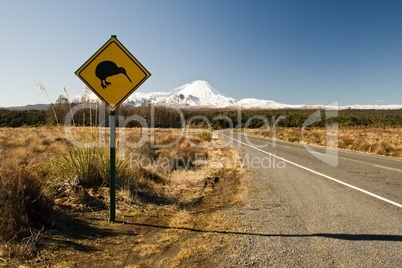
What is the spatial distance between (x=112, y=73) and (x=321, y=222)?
4440mm

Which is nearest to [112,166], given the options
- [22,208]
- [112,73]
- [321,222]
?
[22,208]

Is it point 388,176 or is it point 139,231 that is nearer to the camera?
point 139,231

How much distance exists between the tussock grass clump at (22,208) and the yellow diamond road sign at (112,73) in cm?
175

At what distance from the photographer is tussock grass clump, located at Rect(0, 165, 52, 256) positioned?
3.75 meters

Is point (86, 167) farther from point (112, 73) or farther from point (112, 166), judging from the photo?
point (112, 73)

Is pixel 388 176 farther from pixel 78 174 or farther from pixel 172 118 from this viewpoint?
pixel 172 118

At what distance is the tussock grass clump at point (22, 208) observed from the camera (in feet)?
12.3

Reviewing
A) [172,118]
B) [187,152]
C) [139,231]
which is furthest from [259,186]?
[172,118]

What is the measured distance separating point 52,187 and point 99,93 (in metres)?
2.63

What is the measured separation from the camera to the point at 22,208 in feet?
13.5

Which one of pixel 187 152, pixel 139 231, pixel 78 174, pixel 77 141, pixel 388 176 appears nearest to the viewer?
pixel 139 231

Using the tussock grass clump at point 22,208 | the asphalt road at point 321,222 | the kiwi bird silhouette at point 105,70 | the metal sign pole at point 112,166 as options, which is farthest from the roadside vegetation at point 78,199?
the kiwi bird silhouette at point 105,70

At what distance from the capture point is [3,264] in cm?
327

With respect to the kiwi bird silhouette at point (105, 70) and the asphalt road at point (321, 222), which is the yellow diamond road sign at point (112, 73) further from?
the asphalt road at point (321, 222)
